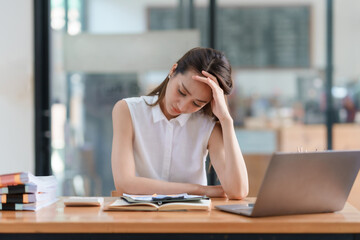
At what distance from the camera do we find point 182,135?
256 cm

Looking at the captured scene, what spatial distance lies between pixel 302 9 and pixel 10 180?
375cm

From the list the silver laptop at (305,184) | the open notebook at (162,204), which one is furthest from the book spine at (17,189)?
the silver laptop at (305,184)

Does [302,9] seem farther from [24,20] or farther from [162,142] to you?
[162,142]

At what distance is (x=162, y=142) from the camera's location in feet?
8.37

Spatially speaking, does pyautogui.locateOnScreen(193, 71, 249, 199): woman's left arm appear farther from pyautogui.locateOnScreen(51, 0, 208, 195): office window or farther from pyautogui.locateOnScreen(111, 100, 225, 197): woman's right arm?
pyautogui.locateOnScreen(51, 0, 208, 195): office window

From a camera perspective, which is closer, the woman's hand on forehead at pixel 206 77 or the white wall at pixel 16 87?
the woman's hand on forehead at pixel 206 77

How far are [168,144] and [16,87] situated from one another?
6.36 ft

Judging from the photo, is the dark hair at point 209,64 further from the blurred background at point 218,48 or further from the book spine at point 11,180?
the blurred background at point 218,48

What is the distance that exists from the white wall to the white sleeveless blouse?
178 centimetres

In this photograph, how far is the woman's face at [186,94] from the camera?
2.29 m

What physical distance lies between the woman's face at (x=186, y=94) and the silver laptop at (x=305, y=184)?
549 mm

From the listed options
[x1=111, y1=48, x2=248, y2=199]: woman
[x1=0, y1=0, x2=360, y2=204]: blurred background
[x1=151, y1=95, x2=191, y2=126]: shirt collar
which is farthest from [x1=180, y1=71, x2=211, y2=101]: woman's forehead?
[x1=0, y1=0, x2=360, y2=204]: blurred background

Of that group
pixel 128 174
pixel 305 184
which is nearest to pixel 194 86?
pixel 128 174

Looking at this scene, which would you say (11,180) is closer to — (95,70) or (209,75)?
(209,75)
